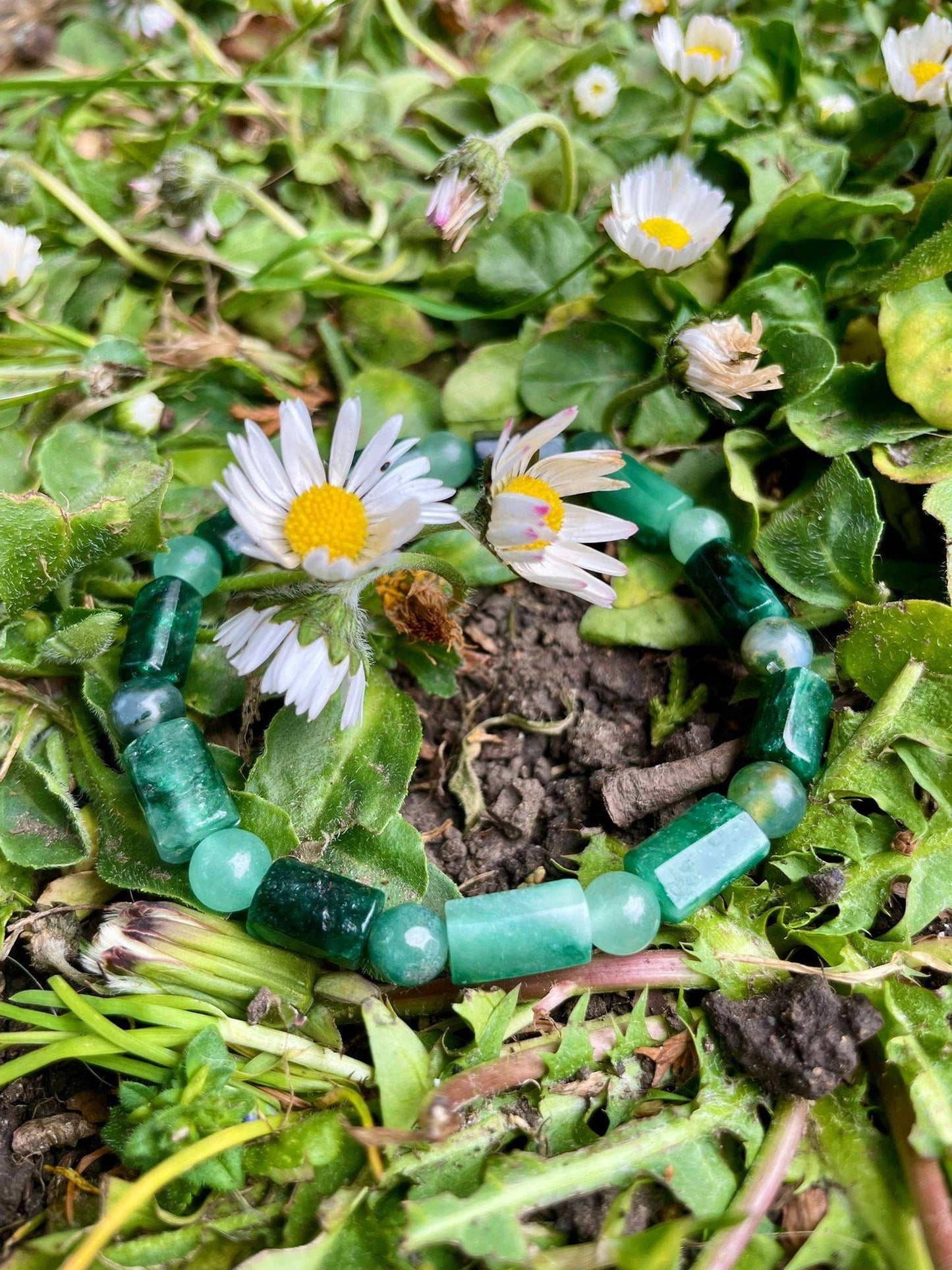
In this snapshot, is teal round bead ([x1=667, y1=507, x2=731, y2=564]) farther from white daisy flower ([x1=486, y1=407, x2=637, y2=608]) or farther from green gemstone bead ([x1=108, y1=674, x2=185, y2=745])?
green gemstone bead ([x1=108, y1=674, x2=185, y2=745])

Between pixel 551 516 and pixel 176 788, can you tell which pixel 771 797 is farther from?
pixel 176 788

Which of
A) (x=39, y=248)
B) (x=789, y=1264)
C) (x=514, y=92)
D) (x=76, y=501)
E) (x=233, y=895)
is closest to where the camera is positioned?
(x=789, y=1264)

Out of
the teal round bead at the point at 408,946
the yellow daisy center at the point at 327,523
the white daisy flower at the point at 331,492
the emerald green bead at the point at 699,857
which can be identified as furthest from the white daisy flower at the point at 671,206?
the teal round bead at the point at 408,946

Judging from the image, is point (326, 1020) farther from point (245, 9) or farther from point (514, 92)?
point (245, 9)

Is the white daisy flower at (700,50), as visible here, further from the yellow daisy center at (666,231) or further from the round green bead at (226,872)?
the round green bead at (226,872)

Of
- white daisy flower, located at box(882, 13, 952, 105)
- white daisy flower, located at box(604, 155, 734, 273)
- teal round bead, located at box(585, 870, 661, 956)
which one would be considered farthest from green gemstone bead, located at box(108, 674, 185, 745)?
white daisy flower, located at box(882, 13, 952, 105)

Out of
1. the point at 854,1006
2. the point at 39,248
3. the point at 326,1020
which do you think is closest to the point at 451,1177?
the point at 326,1020

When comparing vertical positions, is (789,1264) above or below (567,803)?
below
